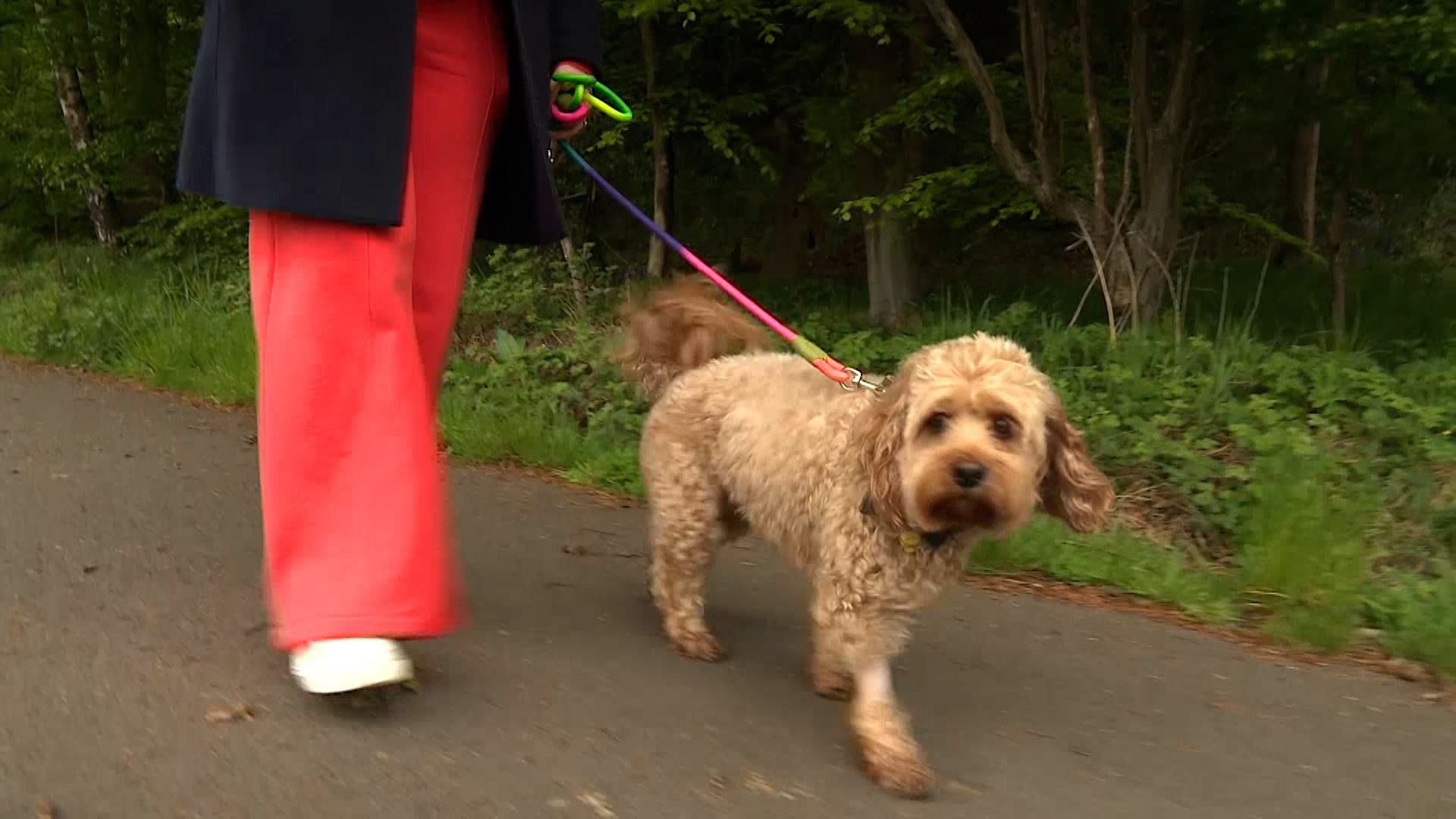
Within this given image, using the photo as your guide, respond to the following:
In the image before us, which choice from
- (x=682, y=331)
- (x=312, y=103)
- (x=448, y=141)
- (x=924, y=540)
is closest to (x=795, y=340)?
(x=682, y=331)

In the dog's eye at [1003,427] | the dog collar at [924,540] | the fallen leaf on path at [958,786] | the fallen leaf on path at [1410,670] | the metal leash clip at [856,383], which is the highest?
the metal leash clip at [856,383]

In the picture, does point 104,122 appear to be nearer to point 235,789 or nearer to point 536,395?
point 536,395

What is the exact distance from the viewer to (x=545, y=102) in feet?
11.1

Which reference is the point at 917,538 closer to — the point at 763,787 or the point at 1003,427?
the point at 1003,427

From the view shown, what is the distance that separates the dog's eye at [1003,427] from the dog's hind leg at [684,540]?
1.07 metres

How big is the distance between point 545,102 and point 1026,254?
9387mm

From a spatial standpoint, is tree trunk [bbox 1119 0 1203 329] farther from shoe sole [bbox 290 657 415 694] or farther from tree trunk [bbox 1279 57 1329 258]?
shoe sole [bbox 290 657 415 694]

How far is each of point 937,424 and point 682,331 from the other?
135cm

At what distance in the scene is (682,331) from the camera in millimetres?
4105

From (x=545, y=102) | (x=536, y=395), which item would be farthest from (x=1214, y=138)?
(x=545, y=102)

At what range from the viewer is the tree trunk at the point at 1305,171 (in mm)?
7062

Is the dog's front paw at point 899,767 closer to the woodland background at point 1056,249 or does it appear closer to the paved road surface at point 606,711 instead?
the paved road surface at point 606,711

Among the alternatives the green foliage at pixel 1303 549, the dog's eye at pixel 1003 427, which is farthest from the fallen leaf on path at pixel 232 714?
the green foliage at pixel 1303 549

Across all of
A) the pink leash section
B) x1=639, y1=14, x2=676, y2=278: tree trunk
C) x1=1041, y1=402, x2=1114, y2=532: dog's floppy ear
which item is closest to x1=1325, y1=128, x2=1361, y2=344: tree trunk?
x1=639, y1=14, x2=676, y2=278: tree trunk
